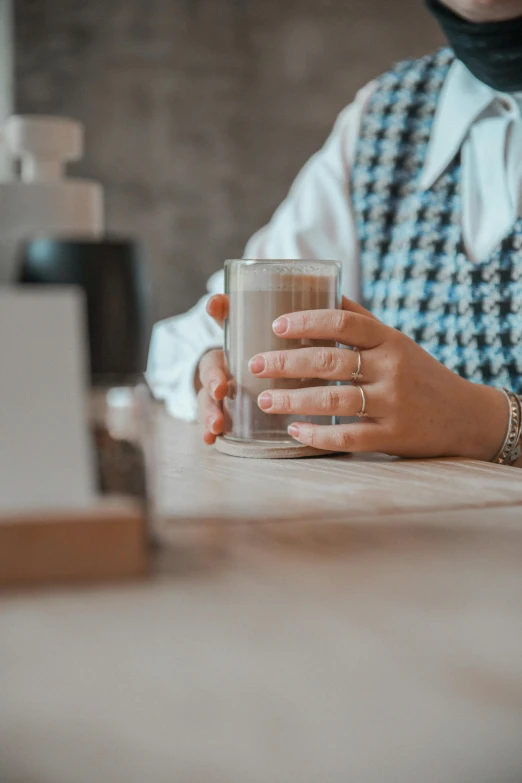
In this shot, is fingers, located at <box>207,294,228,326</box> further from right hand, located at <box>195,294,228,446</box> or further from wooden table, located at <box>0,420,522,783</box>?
wooden table, located at <box>0,420,522,783</box>

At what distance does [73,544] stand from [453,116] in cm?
102

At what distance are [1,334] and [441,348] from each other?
887 millimetres

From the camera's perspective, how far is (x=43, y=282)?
1.49ft

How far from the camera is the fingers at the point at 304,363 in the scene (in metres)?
0.70

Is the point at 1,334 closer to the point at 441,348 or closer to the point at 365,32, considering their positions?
the point at 441,348

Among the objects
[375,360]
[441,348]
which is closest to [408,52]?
[441,348]

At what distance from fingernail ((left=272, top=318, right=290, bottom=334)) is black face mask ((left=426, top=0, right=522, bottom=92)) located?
2.13ft

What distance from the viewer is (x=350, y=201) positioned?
4.32 ft

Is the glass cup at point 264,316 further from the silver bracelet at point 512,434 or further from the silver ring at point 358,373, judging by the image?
the silver bracelet at point 512,434

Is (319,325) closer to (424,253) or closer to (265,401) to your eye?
(265,401)

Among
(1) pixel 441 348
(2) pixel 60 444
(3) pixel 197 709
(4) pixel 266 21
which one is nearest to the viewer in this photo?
(3) pixel 197 709

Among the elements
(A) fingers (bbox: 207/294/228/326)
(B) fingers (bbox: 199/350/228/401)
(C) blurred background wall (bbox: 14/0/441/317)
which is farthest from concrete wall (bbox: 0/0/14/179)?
(A) fingers (bbox: 207/294/228/326)

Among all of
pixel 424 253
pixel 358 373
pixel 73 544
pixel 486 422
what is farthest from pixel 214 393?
pixel 424 253

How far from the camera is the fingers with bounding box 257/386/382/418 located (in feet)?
Answer: 2.32
